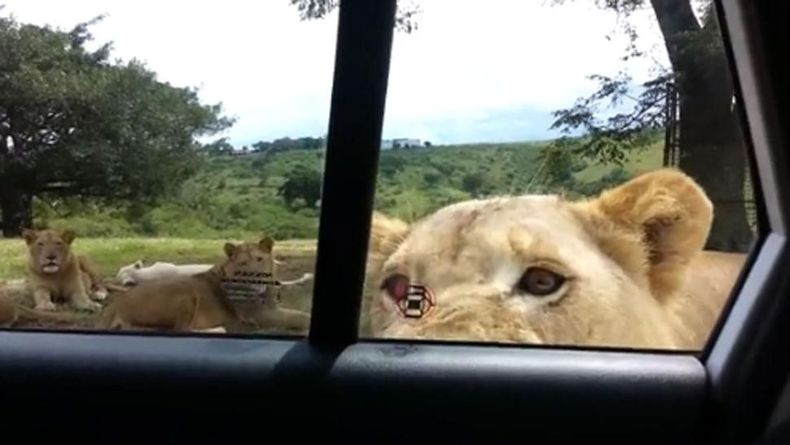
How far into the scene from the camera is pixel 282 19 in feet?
8.79

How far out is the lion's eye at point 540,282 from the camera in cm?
285

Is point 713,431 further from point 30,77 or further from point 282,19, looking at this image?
point 30,77

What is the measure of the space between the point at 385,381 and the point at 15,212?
933 mm

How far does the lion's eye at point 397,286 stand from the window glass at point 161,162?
181mm

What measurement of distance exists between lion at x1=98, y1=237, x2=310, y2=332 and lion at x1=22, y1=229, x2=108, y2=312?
0.06 m

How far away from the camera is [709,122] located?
2746mm

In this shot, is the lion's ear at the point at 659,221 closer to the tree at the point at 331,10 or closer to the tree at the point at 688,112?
the tree at the point at 688,112

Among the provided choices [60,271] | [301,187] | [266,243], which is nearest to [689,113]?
[301,187]

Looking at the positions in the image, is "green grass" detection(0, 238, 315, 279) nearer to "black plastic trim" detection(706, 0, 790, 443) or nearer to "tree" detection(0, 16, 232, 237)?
"tree" detection(0, 16, 232, 237)

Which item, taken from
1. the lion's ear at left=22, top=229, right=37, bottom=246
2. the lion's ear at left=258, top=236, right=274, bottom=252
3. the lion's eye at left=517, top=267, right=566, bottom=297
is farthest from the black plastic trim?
the lion's ear at left=22, top=229, right=37, bottom=246

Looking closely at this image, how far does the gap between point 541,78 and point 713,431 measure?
856 millimetres

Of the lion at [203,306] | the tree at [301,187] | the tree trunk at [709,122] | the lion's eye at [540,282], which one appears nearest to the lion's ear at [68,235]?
the lion at [203,306]

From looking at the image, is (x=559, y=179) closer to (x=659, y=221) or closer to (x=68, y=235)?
(x=659, y=221)

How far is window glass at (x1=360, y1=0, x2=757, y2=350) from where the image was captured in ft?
8.84
